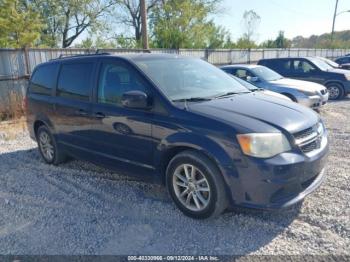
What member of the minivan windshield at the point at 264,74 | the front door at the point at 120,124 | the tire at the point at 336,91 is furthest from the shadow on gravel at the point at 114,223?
the tire at the point at 336,91

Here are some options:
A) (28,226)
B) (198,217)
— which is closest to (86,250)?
(28,226)

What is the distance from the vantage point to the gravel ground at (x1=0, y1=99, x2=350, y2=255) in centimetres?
300

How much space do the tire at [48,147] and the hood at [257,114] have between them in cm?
282

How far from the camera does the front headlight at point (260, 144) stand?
298 centimetres

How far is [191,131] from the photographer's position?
3.26 metres

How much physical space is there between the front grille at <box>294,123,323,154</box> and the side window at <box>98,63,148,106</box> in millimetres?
1723

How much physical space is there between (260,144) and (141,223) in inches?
60.1

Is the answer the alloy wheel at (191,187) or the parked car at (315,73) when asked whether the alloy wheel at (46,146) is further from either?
the parked car at (315,73)

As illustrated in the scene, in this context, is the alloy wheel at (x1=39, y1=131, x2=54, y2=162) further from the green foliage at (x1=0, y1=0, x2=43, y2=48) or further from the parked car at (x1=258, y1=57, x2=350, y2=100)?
the parked car at (x1=258, y1=57, x2=350, y2=100)

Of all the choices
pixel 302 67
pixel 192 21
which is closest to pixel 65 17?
pixel 192 21

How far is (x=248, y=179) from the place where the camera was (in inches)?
118

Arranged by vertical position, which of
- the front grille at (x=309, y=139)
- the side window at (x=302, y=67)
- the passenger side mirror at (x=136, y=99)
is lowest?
the front grille at (x=309, y=139)

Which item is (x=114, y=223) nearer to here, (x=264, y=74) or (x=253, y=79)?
(x=253, y=79)

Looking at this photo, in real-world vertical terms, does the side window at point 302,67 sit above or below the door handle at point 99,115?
above
